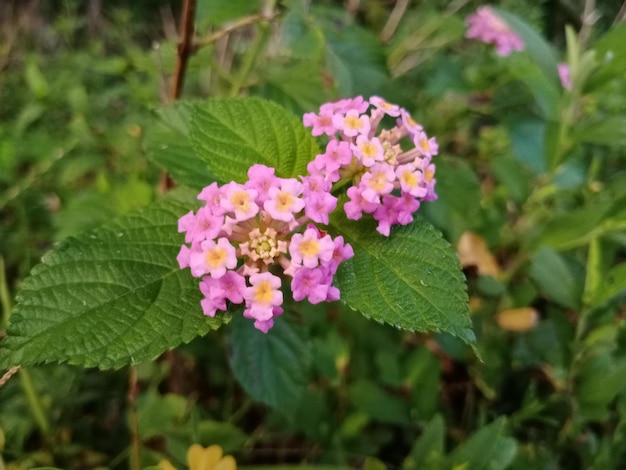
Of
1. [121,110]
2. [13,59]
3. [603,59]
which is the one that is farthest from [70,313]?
[13,59]

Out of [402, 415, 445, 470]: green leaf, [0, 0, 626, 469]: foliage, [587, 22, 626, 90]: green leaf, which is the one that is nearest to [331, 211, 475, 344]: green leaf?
[0, 0, 626, 469]: foliage

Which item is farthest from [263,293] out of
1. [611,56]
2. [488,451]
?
[611,56]

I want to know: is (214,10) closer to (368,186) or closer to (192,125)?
(192,125)

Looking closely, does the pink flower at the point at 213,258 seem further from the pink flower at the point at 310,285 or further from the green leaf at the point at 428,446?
the green leaf at the point at 428,446

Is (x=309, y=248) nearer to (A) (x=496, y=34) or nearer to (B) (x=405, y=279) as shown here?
(B) (x=405, y=279)

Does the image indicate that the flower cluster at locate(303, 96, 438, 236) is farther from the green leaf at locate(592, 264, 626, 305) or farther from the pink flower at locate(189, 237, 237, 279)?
the green leaf at locate(592, 264, 626, 305)
